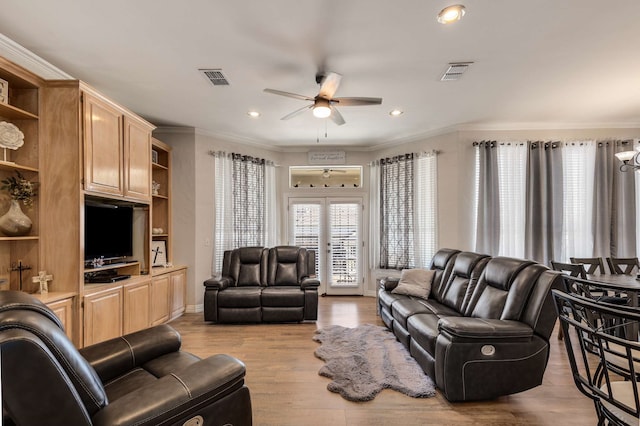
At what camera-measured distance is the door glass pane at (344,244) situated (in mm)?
5926

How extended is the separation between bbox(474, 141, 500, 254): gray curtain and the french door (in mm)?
2186

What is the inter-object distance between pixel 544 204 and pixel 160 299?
5.90 metres

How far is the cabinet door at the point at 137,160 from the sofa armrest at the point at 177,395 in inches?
111

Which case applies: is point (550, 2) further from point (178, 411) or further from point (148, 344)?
point (148, 344)

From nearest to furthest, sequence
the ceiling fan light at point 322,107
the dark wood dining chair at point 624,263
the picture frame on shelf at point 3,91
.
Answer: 1. the picture frame on shelf at point 3,91
2. the ceiling fan light at point 322,107
3. the dark wood dining chair at point 624,263

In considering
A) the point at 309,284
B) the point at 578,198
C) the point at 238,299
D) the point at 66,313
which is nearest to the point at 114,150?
the point at 66,313

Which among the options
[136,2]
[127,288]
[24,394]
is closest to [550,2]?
[136,2]

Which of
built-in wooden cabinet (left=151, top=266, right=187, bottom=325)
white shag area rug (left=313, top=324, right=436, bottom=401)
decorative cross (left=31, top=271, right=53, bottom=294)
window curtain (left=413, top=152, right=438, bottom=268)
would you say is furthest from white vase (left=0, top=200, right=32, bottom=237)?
window curtain (left=413, top=152, right=438, bottom=268)

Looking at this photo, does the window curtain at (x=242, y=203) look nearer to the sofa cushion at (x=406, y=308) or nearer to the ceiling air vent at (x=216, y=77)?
the ceiling air vent at (x=216, y=77)

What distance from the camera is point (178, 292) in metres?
4.52

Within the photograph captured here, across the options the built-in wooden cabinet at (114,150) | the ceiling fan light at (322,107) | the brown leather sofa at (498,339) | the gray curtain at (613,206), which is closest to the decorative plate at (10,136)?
the built-in wooden cabinet at (114,150)

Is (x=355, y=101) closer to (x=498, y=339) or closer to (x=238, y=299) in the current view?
(x=498, y=339)

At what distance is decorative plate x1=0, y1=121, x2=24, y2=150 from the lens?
241cm

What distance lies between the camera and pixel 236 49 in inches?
104
